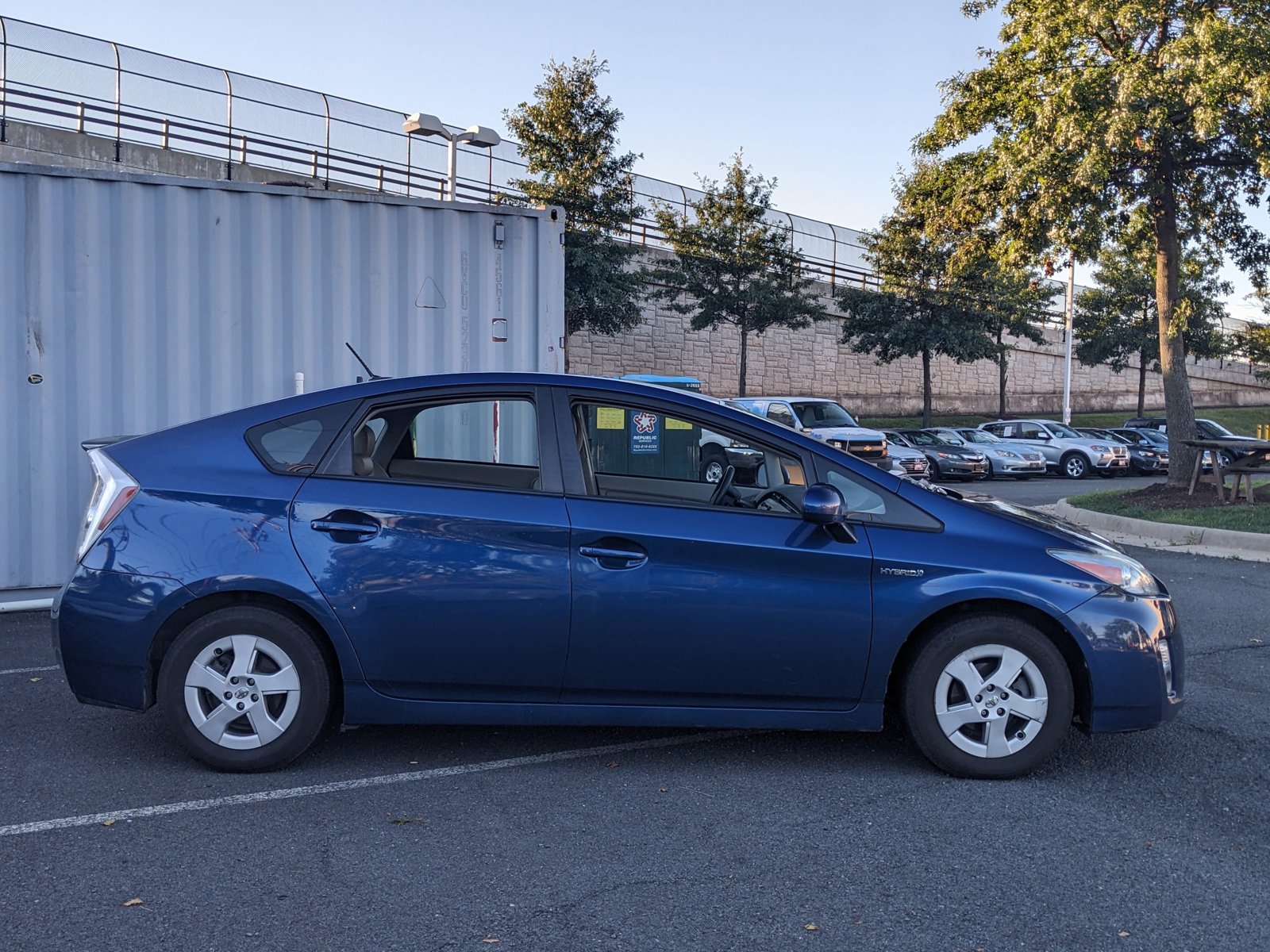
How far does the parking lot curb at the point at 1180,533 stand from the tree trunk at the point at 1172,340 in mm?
2363

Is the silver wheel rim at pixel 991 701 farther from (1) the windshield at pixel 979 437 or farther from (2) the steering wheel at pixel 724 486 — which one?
(1) the windshield at pixel 979 437

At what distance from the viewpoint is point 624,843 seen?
12.7 feet

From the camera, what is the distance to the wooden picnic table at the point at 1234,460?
49.0 ft

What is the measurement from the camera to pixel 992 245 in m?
17.6

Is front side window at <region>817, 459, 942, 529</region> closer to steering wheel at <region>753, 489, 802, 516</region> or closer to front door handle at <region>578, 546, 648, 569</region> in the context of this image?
steering wheel at <region>753, 489, 802, 516</region>

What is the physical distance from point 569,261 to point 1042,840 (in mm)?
25768

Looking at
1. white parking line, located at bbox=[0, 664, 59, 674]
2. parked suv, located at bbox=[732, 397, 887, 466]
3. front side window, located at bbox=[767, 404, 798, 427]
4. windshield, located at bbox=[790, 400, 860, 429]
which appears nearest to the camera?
white parking line, located at bbox=[0, 664, 59, 674]

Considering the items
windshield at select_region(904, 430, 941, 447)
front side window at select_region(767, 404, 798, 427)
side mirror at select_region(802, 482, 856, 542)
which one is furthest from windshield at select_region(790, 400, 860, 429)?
side mirror at select_region(802, 482, 856, 542)

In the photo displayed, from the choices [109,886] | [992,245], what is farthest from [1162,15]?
[109,886]

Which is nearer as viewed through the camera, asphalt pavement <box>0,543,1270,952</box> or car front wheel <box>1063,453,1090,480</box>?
asphalt pavement <box>0,543,1270,952</box>

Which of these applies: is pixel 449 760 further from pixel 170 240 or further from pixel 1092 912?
pixel 170 240

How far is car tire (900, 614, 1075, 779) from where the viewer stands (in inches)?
174

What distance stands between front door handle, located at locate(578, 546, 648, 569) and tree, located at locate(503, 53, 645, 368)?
2416cm

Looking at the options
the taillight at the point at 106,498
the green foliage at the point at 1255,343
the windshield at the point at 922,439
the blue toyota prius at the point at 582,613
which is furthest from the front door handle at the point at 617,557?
the green foliage at the point at 1255,343
